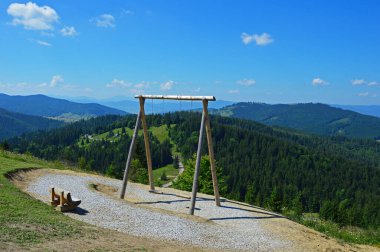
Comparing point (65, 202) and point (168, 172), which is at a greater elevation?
point (65, 202)

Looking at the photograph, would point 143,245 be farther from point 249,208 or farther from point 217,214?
point 249,208

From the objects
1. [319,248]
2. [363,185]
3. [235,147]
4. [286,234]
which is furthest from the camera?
[235,147]

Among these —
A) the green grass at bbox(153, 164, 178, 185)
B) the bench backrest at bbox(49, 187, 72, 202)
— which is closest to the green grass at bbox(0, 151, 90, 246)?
the bench backrest at bbox(49, 187, 72, 202)

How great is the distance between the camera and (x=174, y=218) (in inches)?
798

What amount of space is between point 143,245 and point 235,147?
184681 millimetres

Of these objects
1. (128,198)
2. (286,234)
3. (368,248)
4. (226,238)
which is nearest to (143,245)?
(226,238)

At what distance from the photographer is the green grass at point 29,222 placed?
13.4 metres

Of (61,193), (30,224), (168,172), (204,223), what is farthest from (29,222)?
(168,172)

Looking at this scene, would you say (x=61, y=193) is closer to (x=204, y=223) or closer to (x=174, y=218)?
(x=174, y=218)

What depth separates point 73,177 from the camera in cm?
3016

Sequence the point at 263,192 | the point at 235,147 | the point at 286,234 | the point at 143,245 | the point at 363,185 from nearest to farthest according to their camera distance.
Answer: the point at 143,245 < the point at 286,234 < the point at 263,192 < the point at 363,185 < the point at 235,147

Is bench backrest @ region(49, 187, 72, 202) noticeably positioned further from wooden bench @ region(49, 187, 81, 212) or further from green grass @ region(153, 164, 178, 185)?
green grass @ region(153, 164, 178, 185)

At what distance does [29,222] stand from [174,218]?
7872mm

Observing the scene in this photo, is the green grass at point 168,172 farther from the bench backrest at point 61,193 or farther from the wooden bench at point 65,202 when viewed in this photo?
the wooden bench at point 65,202
